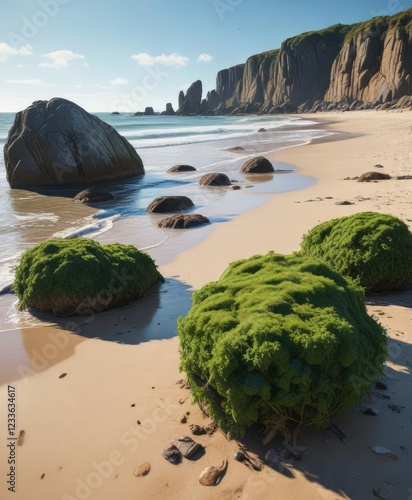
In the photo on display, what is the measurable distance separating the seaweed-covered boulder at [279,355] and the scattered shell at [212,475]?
0.29 metres

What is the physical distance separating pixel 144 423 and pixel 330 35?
146m

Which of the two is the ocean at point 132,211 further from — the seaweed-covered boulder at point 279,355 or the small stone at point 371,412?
the small stone at point 371,412

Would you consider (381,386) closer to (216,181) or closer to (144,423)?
(144,423)

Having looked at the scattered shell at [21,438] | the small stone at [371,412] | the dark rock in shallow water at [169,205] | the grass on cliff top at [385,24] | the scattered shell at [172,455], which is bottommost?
the dark rock in shallow water at [169,205]

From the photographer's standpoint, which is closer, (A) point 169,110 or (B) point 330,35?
(B) point 330,35

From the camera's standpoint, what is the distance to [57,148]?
66.9ft

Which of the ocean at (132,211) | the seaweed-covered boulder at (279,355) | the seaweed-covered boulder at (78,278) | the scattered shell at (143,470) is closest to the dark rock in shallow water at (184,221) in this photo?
the ocean at (132,211)

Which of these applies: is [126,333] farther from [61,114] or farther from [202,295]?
[61,114]

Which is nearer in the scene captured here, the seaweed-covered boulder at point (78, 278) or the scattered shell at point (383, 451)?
the scattered shell at point (383, 451)

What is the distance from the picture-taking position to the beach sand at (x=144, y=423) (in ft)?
11.4

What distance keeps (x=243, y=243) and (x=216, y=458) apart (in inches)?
253

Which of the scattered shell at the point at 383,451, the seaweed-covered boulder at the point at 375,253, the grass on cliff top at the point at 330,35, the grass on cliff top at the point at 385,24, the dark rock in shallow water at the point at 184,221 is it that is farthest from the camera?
the grass on cliff top at the point at 330,35

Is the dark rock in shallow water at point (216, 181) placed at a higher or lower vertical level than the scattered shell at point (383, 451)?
lower

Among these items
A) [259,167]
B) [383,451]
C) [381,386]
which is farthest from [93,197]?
[383,451]
